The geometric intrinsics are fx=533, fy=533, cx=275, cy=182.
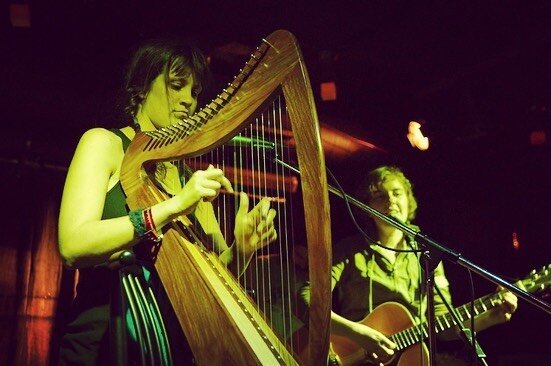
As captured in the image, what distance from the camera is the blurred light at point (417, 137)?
4.95 m

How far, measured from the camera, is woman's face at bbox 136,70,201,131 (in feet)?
5.72

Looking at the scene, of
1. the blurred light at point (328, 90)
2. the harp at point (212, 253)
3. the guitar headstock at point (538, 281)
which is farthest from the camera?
the blurred light at point (328, 90)

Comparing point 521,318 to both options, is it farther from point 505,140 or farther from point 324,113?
point 324,113

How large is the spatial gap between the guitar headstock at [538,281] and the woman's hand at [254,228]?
1655mm

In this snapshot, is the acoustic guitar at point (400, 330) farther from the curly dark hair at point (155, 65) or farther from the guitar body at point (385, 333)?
the curly dark hair at point (155, 65)

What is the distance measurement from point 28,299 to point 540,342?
4334 mm

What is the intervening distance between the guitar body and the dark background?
69.2 inches

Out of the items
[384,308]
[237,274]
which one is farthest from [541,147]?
[237,274]

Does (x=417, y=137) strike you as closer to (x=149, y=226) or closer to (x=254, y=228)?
(x=254, y=228)

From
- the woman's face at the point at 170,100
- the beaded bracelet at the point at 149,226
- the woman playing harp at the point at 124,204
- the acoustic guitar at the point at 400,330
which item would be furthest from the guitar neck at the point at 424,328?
the beaded bracelet at the point at 149,226

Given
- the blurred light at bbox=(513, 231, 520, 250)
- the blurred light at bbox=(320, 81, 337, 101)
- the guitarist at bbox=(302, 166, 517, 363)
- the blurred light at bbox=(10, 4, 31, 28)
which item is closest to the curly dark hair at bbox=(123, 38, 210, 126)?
the guitarist at bbox=(302, 166, 517, 363)


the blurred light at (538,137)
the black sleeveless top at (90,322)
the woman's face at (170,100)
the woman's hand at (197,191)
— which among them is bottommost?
the black sleeveless top at (90,322)

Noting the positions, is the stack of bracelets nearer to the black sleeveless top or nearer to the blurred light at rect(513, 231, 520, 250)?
the black sleeveless top

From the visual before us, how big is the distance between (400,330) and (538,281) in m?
0.75
